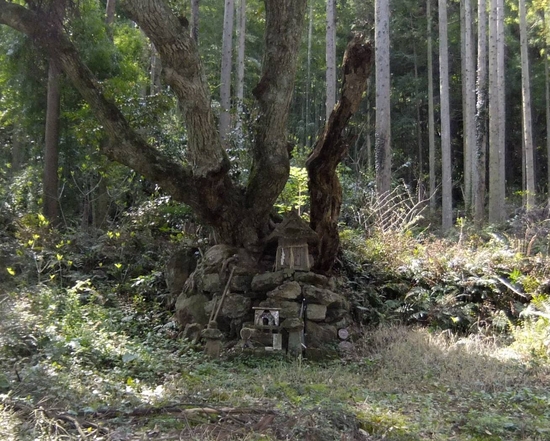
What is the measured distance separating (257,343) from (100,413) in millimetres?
3427

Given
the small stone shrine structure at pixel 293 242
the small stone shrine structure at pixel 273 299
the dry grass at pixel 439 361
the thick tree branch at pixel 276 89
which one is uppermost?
the thick tree branch at pixel 276 89

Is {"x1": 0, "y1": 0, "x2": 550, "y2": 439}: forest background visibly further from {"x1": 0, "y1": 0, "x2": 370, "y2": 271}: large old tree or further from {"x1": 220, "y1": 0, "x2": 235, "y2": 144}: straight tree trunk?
{"x1": 0, "y1": 0, "x2": 370, "y2": 271}: large old tree

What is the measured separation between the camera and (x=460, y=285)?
9.50m

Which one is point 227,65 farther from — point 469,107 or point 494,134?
point 469,107

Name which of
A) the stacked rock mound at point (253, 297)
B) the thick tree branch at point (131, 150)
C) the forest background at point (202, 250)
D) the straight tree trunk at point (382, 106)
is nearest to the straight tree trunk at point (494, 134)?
the forest background at point (202, 250)

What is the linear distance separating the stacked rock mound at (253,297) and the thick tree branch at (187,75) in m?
1.41

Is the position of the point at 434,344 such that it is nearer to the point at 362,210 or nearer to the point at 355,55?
the point at 355,55

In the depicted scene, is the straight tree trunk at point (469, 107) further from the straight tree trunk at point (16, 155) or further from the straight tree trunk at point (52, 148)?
the straight tree trunk at point (16, 155)

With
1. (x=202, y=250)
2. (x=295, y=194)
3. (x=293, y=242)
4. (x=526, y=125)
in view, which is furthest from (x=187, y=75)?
(x=526, y=125)

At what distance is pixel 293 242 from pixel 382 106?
7.22 m

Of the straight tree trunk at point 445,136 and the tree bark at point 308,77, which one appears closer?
the straight tree trunk at point 445,136

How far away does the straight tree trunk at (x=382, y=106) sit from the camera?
13.7 metres

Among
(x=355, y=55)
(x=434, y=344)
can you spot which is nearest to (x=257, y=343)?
(x=434, y=344)

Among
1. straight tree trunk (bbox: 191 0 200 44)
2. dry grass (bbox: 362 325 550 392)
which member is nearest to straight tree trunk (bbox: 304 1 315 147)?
straight tree trunk (bbox: 191 0 200 44)
